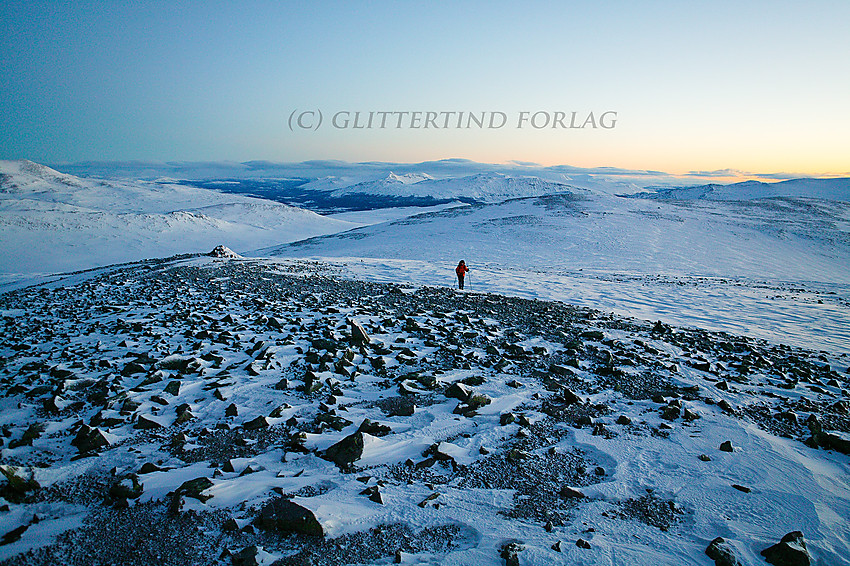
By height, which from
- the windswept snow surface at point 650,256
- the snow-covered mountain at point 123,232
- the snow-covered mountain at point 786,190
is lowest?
the snow-covered mountain at point 123,232

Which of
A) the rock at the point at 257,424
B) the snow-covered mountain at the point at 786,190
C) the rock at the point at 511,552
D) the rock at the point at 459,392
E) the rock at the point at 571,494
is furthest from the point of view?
the snow-covered mountain at the point at 786,190

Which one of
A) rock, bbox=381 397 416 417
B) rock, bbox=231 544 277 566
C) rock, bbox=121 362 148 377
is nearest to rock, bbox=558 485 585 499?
rock, bbox=381 397 416 417

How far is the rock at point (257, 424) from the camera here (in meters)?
5.56

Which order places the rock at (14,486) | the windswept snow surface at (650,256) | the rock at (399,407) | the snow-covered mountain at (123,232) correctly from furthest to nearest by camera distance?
the snow-covered mountain at (123,232)
the windswept snow surface at (650,256)
the rock at (399,407)
the rock at (14,486)

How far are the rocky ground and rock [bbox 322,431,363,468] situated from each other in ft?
0.10

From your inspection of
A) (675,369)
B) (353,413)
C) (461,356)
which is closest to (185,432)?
(353,413)

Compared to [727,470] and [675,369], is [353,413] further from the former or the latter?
[675,369]

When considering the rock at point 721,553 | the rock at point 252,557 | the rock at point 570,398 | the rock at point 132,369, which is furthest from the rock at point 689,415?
the rock at point 132,369

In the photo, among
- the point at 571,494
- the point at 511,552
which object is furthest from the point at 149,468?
the point at 571,494

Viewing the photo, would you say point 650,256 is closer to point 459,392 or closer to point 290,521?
point 459,392

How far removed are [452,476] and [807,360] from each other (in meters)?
9.85

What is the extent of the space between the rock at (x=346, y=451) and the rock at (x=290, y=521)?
0.99 metres

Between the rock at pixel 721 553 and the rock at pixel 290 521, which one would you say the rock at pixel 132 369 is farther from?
the rock at pixel 721 553

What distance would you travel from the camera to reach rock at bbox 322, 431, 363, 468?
480cm
